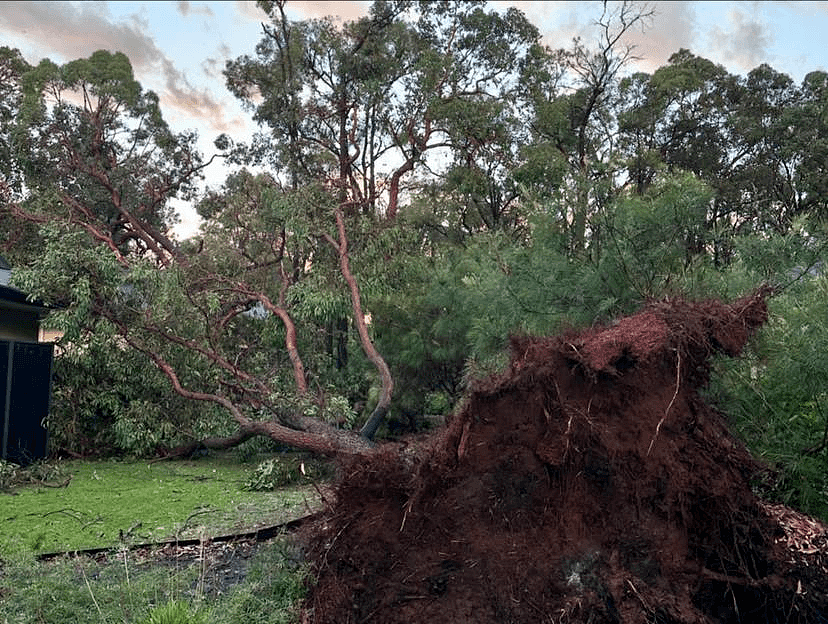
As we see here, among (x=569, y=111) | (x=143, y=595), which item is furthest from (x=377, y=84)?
(x=143, y=595)

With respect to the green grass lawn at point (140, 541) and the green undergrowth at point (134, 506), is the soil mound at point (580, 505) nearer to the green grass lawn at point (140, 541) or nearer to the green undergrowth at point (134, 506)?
the green grass lawn at point (140, 541)

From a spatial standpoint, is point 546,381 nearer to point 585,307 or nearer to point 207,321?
point 585,307

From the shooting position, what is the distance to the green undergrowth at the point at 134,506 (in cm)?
682

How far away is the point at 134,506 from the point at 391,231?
265 inches

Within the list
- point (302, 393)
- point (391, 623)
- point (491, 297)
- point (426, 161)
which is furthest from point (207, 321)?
point (426, 161)

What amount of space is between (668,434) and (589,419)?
57 centimetres

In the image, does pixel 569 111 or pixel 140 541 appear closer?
pixel 140 541

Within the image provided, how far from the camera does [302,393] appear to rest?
393 inches

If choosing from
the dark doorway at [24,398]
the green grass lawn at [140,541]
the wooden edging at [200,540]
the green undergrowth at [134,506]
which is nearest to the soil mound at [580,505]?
the green grass lawn at [140,541]

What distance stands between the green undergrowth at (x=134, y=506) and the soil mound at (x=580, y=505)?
1218 millimetres

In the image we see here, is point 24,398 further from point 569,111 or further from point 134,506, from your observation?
point 569,111

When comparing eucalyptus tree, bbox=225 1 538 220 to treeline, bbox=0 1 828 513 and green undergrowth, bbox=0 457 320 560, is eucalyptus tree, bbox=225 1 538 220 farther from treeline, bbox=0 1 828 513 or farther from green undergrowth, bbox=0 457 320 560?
green undergrowth, bbox=0 457 320 560

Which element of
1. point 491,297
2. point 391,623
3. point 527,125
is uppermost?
point 527,125

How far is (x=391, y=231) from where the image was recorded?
527 inches
